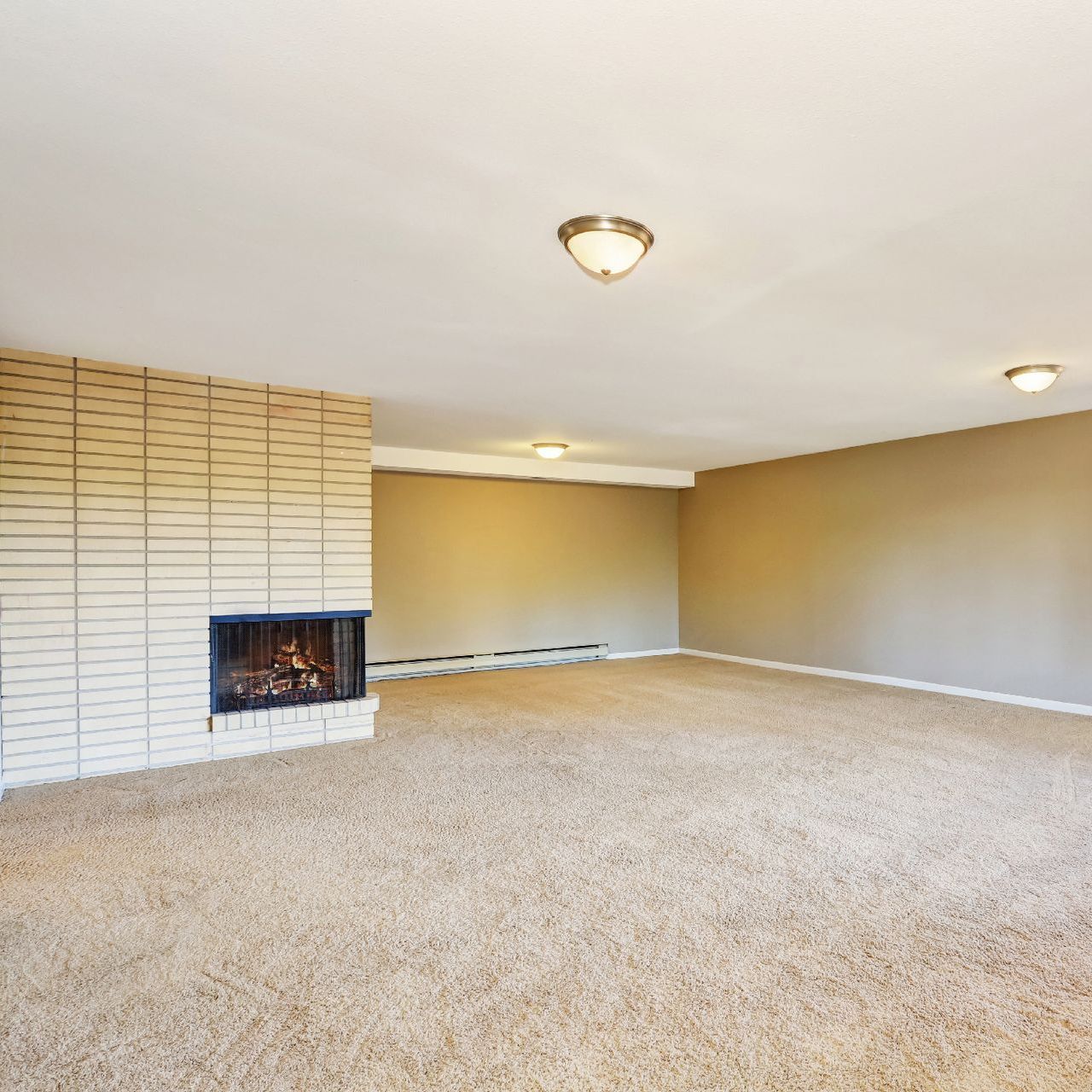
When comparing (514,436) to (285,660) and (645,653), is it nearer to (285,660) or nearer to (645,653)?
(285,660)

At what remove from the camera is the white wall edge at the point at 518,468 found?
7.25 m

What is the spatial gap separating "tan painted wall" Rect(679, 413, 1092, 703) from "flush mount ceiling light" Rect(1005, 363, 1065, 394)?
1.83 m

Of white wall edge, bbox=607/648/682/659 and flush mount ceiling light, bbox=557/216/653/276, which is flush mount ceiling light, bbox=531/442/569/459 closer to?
white wall edge, bbox=607/648/682/659

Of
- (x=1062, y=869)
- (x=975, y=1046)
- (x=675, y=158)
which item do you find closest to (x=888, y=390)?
(x=1062, y=869)

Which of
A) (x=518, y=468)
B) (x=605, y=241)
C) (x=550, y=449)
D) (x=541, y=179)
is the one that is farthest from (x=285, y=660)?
(x=518, y=468)

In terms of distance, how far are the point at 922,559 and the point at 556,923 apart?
222 inches

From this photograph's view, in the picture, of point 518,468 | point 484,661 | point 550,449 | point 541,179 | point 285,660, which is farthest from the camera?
point 484,661

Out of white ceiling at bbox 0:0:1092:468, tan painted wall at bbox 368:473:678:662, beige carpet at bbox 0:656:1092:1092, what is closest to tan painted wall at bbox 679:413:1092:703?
tan painted wall at bbox 368:473:678:662

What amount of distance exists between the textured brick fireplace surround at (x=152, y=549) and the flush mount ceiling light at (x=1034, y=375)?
167 inches

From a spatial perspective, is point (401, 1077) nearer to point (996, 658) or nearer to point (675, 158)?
→ point (675, 158)

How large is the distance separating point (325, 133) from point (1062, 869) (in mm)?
3681

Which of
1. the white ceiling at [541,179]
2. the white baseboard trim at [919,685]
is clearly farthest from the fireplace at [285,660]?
the white baseboard trim at [919,685]

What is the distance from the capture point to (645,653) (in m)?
9.23

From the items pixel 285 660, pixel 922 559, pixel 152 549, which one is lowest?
pixel 285 660
